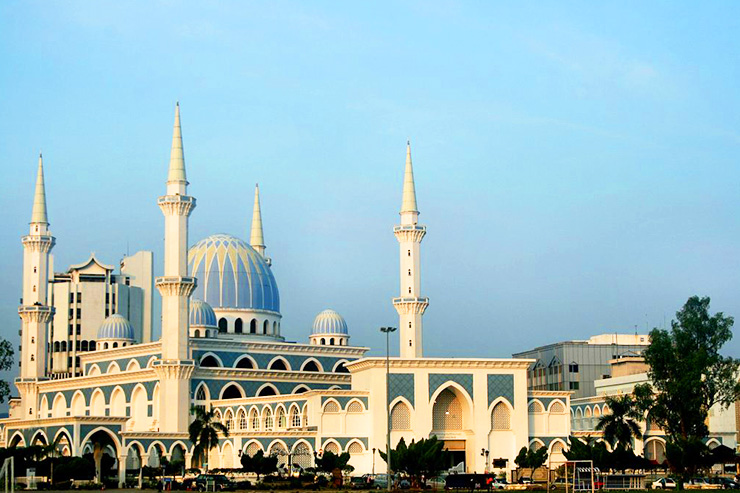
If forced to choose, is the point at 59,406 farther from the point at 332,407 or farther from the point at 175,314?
the point at 332,407

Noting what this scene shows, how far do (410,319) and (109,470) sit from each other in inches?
830

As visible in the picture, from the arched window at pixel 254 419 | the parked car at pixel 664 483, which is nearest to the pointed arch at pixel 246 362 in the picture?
the arched window at pixel 254 419

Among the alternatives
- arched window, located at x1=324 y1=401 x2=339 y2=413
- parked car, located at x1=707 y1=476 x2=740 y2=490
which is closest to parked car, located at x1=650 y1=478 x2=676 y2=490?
parked car, located at x1=707 y1=476 x2=740 y2=490

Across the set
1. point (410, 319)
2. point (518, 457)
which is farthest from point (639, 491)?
point (410, 319)

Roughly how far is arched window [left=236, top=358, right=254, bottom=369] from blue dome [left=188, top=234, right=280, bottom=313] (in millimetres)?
4570

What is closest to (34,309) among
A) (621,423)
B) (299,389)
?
(299,389)

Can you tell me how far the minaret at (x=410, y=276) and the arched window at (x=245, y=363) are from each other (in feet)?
38.8

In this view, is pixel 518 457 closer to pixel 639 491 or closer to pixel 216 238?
pixel 639 491

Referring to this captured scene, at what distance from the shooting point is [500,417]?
73.8 m

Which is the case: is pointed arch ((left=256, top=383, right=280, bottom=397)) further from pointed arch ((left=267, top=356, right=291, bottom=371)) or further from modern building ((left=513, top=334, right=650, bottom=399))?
modern building ((left=513, top=334, right=650, bottom=399))

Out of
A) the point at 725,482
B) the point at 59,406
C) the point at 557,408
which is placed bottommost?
the point at 725,482

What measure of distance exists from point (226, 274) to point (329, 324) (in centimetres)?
928

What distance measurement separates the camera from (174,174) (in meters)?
75.7

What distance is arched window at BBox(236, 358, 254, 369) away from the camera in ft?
270
